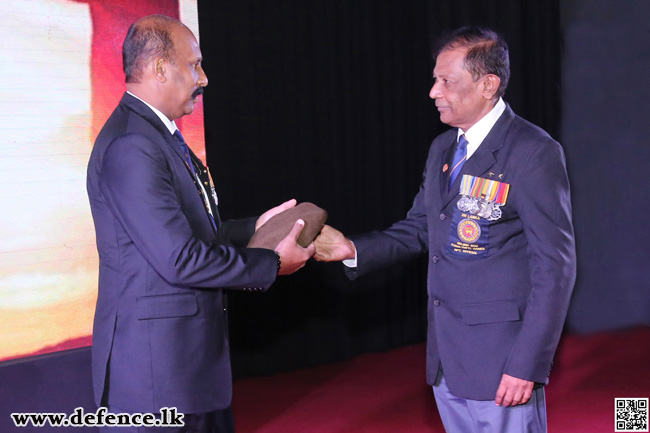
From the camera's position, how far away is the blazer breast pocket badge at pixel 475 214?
1.88 m

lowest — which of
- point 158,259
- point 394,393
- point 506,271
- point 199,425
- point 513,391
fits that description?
point 394,393

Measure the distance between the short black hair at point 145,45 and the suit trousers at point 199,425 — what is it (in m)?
0.89

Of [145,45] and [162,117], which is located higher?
[145,45]

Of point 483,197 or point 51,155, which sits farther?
point 51,155

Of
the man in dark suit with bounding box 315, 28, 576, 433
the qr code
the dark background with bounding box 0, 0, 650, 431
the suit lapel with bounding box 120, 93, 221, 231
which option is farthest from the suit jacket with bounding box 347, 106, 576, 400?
the dark background with bounding box 0, 0, 650, 431

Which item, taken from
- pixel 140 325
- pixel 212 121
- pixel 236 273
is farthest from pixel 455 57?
pixel 212 121

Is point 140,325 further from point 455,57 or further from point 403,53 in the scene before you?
point 403,53

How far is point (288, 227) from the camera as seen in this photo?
2.12 metres

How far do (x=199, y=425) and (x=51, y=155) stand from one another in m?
1.67

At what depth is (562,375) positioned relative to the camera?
4.23 m

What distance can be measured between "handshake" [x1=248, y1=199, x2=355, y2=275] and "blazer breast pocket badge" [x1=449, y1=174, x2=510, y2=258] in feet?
1.43

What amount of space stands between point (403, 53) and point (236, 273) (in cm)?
336

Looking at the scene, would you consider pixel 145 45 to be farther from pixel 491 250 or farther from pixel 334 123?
pixel 334 123

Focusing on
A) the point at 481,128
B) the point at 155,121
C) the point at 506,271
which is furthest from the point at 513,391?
the point at 155,121
